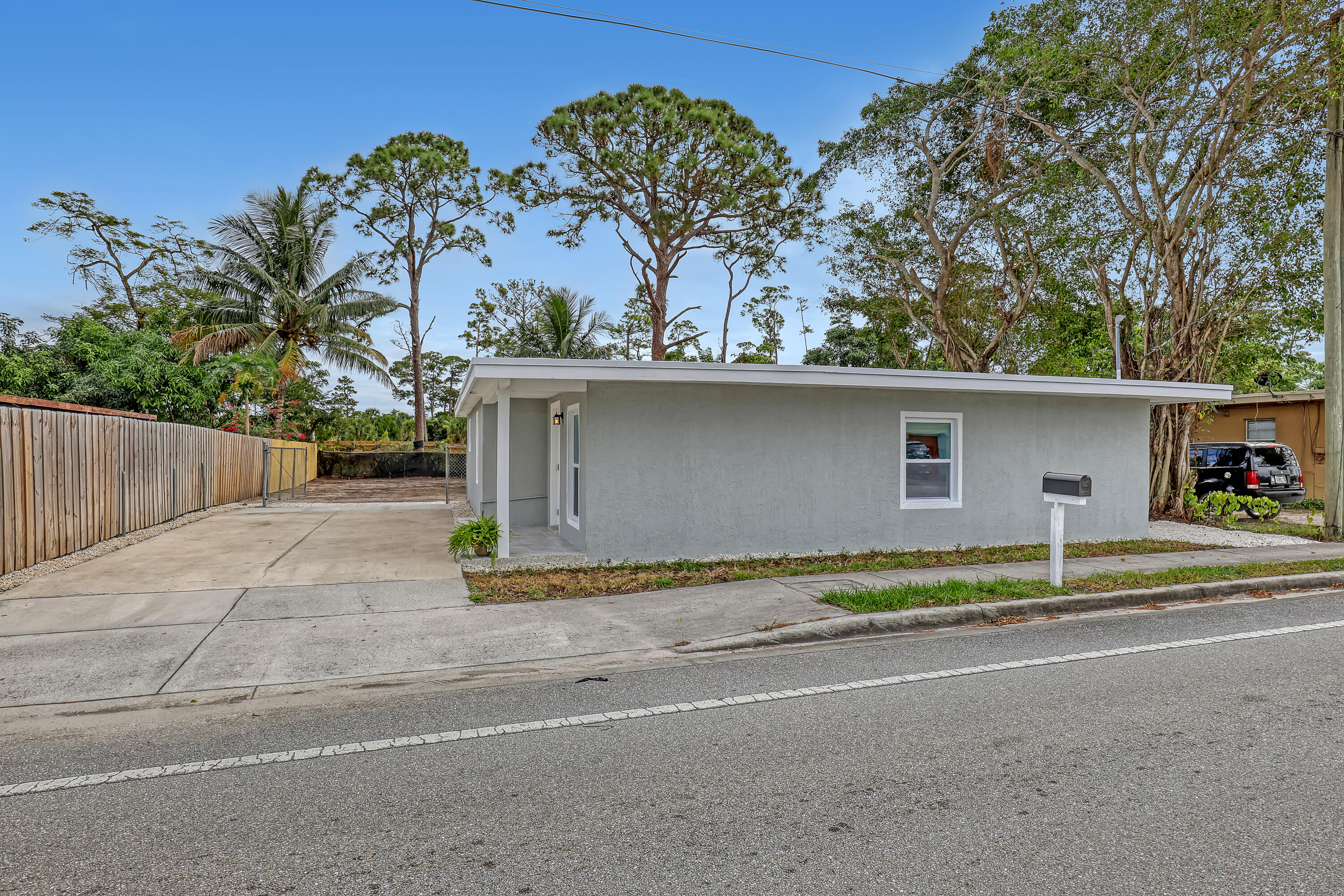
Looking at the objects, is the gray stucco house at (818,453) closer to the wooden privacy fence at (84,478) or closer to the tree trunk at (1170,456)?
Result: the tree trunk at (1170,456)

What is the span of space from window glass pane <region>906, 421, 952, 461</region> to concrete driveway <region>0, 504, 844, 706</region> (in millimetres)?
3851

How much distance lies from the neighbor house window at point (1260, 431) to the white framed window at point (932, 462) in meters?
13.8

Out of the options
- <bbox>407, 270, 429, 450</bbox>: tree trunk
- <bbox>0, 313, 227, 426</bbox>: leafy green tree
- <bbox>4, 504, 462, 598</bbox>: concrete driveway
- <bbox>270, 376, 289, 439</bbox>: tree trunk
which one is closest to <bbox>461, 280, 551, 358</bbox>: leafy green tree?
<bbox>407, 270, 429, 450</bbox>: tree trunk

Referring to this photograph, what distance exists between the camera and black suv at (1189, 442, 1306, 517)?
14.6 m

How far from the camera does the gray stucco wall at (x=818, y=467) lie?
940cm

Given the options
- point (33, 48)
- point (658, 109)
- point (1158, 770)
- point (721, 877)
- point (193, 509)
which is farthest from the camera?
point (658, 109)

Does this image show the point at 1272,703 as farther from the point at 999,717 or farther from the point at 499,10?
the point at 499,10

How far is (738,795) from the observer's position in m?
3.24

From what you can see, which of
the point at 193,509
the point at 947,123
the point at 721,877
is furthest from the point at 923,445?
the point at 193,509

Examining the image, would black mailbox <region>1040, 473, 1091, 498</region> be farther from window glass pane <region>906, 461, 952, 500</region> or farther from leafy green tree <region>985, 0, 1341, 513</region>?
leafy green tree <region>985, 0, 1341, 513</region>

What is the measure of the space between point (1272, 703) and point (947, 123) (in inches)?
709

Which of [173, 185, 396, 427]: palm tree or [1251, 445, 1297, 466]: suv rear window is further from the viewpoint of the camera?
[173, 185, 396, 427]: palm tree

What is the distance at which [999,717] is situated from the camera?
4156mm

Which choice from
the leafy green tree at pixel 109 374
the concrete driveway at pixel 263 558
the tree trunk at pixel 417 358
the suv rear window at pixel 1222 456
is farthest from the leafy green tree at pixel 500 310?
the suv rear window at pixel 1222 456
